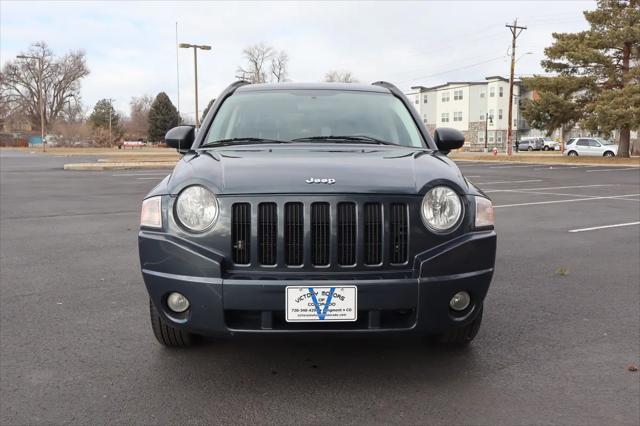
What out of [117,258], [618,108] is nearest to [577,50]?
[618,108]

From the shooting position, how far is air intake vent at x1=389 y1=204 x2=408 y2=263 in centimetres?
270

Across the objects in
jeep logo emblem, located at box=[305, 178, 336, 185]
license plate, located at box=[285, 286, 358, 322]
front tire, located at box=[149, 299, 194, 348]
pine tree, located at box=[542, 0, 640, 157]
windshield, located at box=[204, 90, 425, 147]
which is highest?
pine tree, located at box=[542, 0, 640, 157]

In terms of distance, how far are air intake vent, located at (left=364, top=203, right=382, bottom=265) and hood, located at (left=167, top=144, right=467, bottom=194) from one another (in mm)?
113

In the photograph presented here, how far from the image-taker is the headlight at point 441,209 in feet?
9.06

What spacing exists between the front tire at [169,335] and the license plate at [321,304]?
98 cm

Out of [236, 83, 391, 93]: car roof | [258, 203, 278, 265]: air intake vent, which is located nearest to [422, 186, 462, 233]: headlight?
[258, 203, 278, 265]: air intake vent

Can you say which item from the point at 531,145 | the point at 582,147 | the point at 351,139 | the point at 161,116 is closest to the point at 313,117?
the point at 351,139

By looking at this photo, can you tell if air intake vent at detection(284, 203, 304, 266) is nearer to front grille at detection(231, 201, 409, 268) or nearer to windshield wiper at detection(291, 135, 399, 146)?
front grille at detection(231, 201, 409, 268)

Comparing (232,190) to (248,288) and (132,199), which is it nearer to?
(248,288)

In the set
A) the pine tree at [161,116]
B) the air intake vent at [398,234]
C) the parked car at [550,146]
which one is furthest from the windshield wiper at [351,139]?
the pine tree at [161,116]

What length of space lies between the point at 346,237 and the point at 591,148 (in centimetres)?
4238

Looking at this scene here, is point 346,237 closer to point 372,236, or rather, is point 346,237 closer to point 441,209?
point 372,236

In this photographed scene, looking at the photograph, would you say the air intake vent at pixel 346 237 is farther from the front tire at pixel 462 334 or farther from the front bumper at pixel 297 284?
the front tire at pixel 462 334

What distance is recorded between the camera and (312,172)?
283 centimetres
